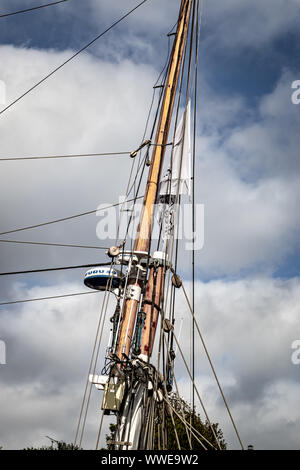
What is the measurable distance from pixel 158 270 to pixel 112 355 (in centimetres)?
284

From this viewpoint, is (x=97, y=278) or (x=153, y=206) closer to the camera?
(x=153, y=206)

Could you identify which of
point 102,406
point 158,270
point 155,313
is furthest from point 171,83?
point 102,406

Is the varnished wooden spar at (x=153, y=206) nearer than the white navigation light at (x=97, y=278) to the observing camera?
Yes

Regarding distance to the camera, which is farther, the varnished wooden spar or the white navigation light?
the white navigation light

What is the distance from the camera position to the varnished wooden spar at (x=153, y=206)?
12125mm

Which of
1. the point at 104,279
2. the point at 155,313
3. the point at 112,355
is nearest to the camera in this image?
the point at 112,355

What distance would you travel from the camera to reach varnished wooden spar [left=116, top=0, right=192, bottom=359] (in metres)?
12.1

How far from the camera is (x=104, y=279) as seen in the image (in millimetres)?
15734

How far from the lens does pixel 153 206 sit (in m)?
14.2

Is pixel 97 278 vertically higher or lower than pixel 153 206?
lower
